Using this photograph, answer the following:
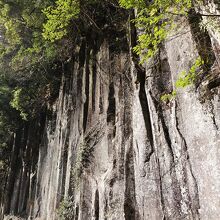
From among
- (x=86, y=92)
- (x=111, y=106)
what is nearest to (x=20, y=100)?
(x=86, y=92)

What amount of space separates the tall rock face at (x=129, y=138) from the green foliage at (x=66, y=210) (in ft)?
0.12

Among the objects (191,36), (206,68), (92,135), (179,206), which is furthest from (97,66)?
(179,206)

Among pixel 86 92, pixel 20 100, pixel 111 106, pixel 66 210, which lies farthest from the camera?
pixel 20 100

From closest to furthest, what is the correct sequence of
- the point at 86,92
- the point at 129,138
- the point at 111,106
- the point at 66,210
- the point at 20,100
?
the point at 129,138 < the point at 111,106 < the point at 66,210 < the point at 86,92 < the point at 20,100

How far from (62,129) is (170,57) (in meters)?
7.51

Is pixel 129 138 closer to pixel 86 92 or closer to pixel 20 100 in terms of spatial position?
pixel 86 92

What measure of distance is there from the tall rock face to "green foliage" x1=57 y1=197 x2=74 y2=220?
37 millimetres

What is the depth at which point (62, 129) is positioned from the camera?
43.2 feet

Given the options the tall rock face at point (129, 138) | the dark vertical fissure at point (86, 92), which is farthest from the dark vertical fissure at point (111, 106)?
the dark vertical fissure at point (86, 92)

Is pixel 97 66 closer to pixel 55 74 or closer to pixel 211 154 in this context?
pixel 55 74

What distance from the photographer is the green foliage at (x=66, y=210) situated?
10.4 m

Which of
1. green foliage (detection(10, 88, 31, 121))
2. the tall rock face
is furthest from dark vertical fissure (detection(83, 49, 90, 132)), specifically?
green foliage (detection(10, 88, 31, 121))

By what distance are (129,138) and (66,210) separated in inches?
177

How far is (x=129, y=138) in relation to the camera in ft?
27.0
